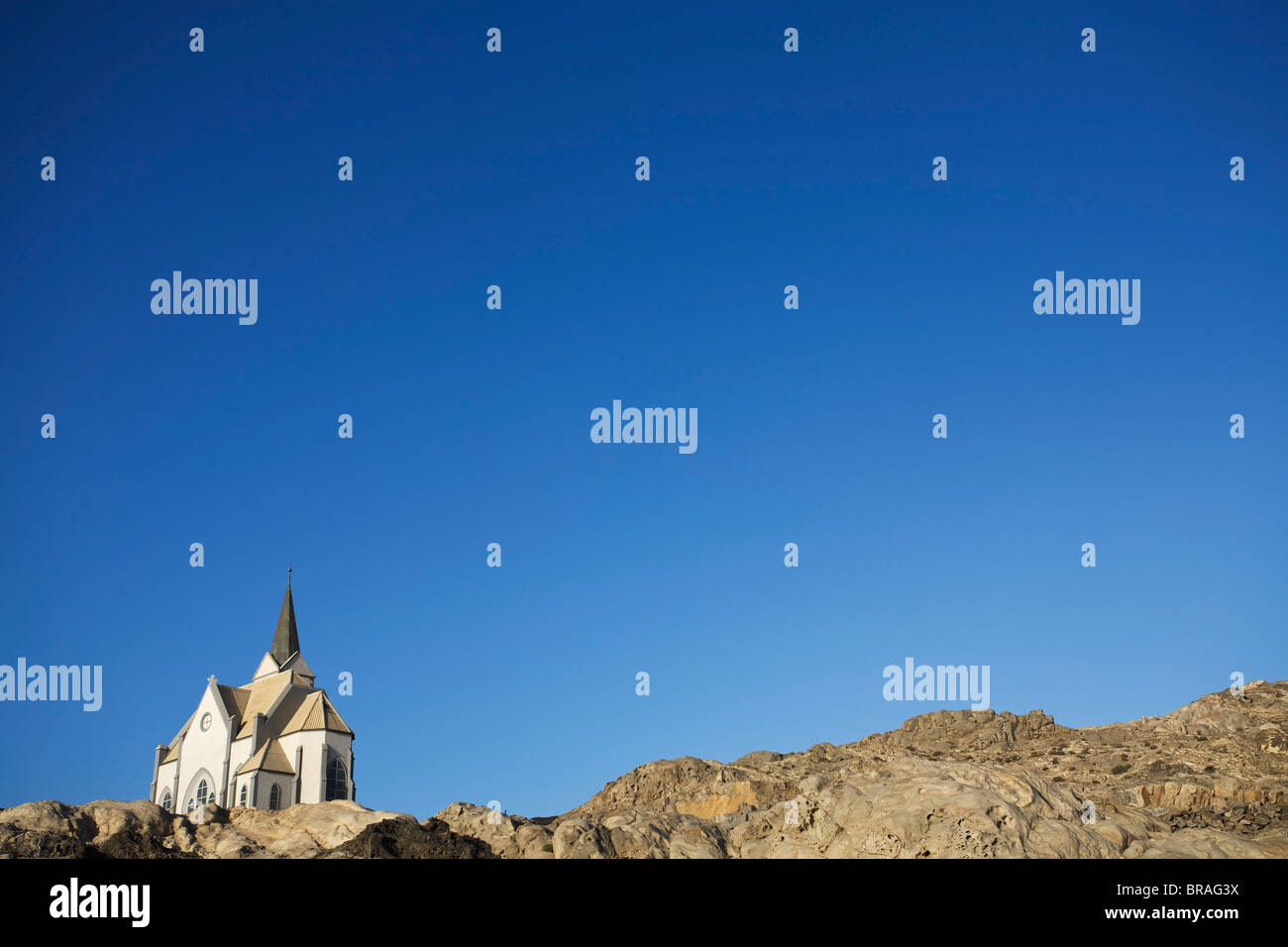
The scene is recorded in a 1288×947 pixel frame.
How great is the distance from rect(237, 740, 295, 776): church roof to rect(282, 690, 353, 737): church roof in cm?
152

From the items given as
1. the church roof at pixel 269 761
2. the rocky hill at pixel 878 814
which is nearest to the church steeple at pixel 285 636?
the church roof at pixel 269 761

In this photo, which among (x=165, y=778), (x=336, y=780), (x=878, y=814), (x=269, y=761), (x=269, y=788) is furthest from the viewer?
(x=165, y=778)

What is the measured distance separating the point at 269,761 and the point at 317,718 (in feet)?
13.6

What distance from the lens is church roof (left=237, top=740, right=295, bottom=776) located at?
74875mm

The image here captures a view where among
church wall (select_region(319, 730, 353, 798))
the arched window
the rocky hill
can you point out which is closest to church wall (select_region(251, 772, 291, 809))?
the arched window

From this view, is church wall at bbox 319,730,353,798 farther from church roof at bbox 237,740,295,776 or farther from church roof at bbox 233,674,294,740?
church roof at bbox 233,674,294,740

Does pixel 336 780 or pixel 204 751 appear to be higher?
pixel 204 751

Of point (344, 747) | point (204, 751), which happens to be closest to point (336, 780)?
point (344, 747)

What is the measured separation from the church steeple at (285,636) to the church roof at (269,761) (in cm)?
1548

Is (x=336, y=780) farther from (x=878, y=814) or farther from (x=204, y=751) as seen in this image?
(x=878, y=814)

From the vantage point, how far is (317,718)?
7606 cm

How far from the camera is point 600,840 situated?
1641 inches
